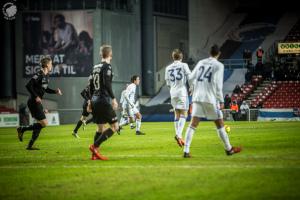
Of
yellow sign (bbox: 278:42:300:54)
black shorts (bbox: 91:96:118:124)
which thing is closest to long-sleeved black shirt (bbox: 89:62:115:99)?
black shorts (bbox: 91:96:118:124)

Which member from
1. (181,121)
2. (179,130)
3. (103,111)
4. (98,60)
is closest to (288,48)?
(98,60)

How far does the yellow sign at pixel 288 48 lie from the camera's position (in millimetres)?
52562

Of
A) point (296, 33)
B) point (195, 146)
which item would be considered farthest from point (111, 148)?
point (296, 33)

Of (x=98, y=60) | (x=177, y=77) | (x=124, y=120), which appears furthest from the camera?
(x=98, y=60)

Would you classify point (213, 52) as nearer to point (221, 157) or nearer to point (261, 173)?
point (221, 157)

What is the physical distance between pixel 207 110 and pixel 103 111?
241 cm

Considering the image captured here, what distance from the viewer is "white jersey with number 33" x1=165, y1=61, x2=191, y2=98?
20.1 metres

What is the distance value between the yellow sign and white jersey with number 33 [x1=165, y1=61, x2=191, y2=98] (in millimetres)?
33111

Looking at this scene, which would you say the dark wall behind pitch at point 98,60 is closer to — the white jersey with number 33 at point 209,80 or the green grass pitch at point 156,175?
the green grass pitch at point 156,175

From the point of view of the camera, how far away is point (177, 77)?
2041 centimetres

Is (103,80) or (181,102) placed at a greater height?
(103,80)

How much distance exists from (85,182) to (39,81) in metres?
8.67

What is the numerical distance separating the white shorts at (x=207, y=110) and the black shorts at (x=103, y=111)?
1.93m

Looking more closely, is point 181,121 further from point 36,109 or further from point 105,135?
point 105,135
